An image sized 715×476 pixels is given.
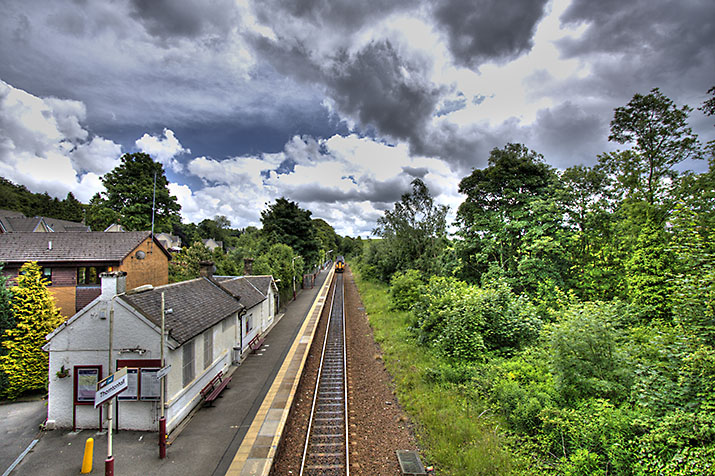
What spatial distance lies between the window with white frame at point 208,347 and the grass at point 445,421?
319 inches

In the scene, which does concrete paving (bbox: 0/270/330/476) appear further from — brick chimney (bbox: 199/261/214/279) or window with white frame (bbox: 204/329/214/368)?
brick chimney (bbox: 199/261/214/279)

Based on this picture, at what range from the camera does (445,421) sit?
29.9 feet

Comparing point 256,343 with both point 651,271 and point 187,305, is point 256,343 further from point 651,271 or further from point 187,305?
point 651,271

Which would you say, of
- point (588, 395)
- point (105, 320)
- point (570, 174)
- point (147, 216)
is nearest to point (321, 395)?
point (105, 320)

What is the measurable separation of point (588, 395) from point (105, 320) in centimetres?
1478

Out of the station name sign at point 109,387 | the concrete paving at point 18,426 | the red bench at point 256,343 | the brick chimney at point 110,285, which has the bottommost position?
the concrete paving at point 18,426

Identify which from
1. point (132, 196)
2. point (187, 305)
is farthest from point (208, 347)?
point (132, 196)

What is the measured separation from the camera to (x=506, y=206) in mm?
18766

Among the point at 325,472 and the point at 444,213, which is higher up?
the point at 444,213

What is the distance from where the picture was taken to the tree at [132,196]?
100 feet

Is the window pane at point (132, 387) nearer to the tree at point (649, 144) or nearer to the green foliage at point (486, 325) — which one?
the green foliage at point (486, 325)

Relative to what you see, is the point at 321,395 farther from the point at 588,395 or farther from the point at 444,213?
the point at 444,213

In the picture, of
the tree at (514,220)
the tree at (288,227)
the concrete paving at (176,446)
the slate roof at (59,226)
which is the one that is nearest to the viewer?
the concrete paving at (176,446)

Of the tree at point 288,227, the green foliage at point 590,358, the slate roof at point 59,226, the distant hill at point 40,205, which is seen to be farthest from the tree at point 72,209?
the green foliage at point 590,358
